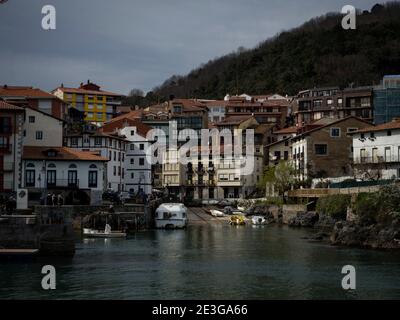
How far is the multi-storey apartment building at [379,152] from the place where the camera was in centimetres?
8606

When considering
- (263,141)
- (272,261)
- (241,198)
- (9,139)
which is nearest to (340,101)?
(263,141)

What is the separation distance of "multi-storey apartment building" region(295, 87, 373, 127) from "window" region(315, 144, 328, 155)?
94.8 feet

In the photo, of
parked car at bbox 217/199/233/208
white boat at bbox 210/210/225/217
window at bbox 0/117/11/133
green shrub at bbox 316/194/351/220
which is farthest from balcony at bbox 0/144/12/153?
parked car at bbox 217/199/233/208

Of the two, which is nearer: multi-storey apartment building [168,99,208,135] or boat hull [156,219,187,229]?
boat hull [156,219,187,229]

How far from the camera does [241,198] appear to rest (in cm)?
13238

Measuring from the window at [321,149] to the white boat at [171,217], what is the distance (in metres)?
28.9

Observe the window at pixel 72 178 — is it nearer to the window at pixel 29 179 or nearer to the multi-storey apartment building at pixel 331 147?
A: the window at pixel 29 179

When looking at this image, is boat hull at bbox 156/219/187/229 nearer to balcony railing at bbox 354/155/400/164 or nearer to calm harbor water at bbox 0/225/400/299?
calm harbor water at bbox 0/225/400/299

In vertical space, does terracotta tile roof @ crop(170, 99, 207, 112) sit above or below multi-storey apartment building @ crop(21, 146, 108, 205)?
above

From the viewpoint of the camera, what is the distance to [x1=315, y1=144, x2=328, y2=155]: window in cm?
10475

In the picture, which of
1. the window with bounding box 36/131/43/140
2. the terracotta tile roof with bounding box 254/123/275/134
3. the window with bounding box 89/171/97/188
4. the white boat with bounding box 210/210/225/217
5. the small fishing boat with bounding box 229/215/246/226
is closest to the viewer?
the window with bounding box 89/171/97/188

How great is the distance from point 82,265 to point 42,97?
65.7m

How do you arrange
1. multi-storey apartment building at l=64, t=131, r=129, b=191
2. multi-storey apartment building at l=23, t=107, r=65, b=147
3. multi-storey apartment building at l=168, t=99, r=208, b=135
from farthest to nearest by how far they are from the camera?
multi-storey apartment building at l=168, t=99, r=208, b=135
multi-storey apartment building at l=64, t=131, r=129, b=191
multi-storey apartment building at l=23, t=107, r=65, b=147

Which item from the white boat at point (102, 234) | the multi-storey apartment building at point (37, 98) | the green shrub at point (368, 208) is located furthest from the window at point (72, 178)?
the green shrub at point (368, 208)
